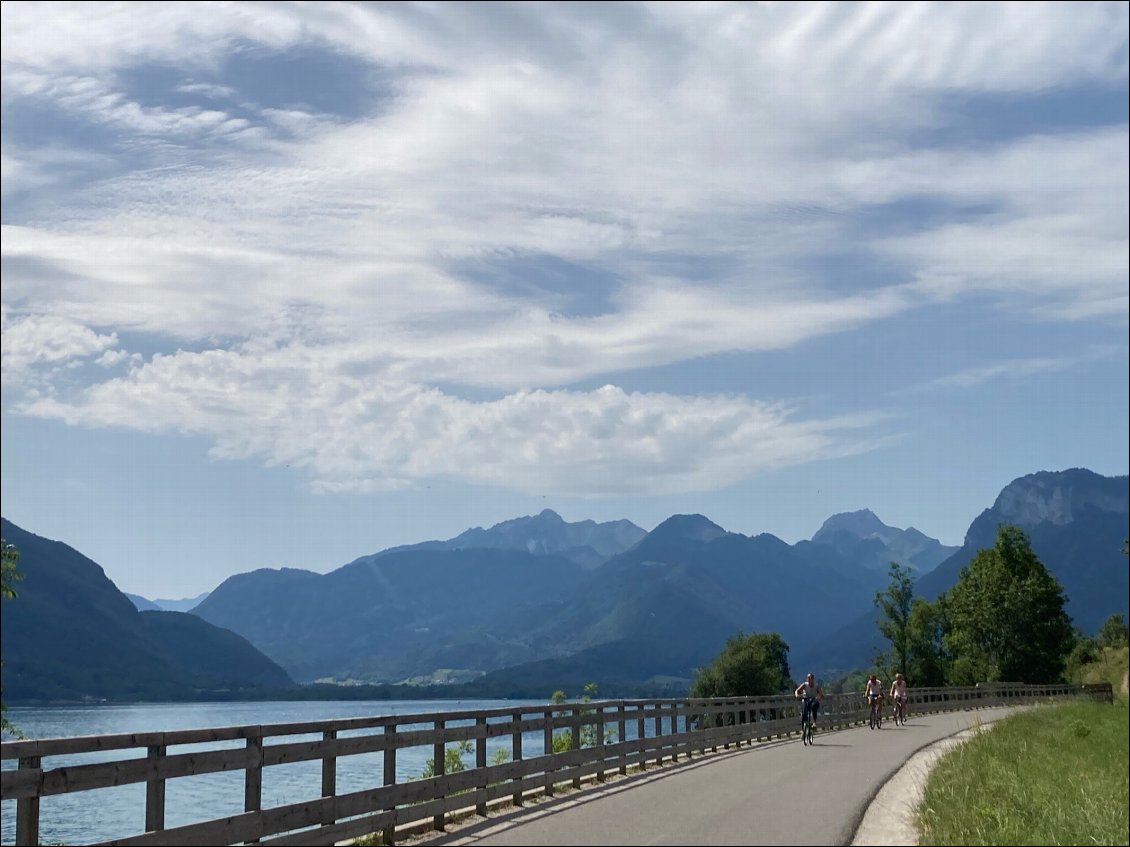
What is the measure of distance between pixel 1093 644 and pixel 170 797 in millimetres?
103918

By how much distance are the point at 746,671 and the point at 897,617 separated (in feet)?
53.3

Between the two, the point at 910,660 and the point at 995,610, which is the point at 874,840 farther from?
the point at 910,660

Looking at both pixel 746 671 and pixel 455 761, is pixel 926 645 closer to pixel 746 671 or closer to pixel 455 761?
pixel 746 671

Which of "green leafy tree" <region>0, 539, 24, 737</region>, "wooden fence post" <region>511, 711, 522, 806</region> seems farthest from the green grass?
"green leafy tree" <region>0, 539, 24, 737</region>

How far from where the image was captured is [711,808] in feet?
52.0

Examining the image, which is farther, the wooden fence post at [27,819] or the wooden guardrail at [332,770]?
the wooden guardrail at [332,770]

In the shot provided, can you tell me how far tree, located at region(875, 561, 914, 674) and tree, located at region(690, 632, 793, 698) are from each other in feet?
33.7

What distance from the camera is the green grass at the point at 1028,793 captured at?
1396cm

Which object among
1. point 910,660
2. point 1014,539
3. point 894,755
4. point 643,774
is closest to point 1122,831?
point 643,774

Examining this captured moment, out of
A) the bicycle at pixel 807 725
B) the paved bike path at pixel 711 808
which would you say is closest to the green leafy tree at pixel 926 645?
the bicycle at pixel 807 725

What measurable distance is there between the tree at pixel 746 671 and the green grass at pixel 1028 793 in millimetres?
82259

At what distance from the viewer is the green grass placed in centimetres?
1396

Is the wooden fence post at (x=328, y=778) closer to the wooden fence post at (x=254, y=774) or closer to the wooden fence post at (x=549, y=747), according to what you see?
the wooden fence post at (x=254, y=774)

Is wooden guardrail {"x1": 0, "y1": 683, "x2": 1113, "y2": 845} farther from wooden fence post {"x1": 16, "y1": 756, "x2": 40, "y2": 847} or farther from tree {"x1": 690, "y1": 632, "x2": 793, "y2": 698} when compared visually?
tree {"x1": 690, "y1": 632, "x2": 793, "y2": 698}
